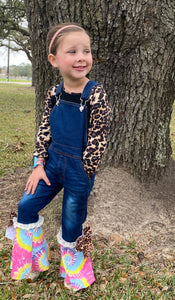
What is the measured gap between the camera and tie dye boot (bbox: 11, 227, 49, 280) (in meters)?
2.16

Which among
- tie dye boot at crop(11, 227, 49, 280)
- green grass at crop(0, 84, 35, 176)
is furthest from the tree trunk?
green grass at crop(0, 84, 35, 176)

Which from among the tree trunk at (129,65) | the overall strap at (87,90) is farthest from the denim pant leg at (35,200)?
the tree trunk at (129,65)

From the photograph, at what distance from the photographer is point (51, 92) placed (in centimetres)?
212

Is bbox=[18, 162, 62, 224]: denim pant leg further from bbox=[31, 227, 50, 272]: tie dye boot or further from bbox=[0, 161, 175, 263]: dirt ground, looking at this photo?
bbox=[0, 161, 175, 263]: dirt ground

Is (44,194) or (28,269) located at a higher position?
(44,194)

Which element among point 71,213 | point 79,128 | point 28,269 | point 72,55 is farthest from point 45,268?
point 72,55

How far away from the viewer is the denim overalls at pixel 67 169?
1918 millimetres

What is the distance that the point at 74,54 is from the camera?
5.97ft

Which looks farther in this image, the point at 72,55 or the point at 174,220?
the point at 174,220

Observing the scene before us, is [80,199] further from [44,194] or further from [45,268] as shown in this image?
[45,268]

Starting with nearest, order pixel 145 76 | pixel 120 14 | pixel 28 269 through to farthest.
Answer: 1. pixel 28 269
2. pixel 120 14
3. pixel 145 76

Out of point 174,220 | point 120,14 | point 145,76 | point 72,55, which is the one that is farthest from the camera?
point 174,220

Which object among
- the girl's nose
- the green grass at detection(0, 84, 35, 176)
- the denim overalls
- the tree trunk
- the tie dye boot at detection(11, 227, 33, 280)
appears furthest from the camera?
the green grass at detection(0, 84, 35, 176)

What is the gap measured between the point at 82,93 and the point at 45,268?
1.51m
